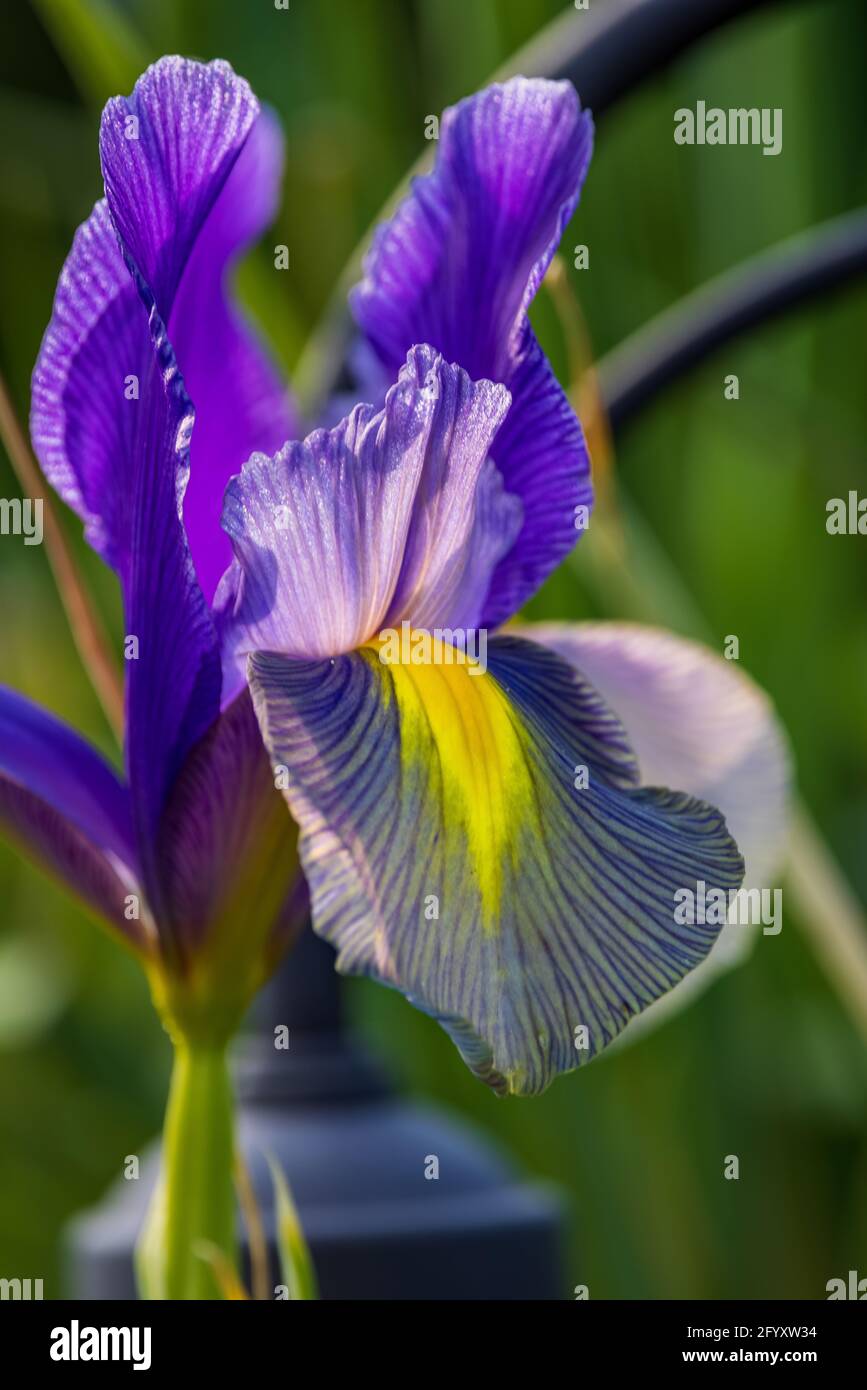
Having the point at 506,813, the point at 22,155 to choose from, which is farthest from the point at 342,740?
the point at 22,155

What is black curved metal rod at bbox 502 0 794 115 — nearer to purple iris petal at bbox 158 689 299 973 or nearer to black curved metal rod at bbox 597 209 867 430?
black curved metal rod at bbox 597 209 867 430

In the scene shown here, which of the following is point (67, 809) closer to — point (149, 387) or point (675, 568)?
point (149, 387)

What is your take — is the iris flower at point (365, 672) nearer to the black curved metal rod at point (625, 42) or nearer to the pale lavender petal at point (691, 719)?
the pale lavender petal at point (691, 719)

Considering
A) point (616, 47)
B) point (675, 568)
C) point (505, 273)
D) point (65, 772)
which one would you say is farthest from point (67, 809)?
point (675, 568)

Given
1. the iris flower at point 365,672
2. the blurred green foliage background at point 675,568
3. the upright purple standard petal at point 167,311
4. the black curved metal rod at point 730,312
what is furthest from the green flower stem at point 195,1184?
the blurred green foliage background at point 675,568

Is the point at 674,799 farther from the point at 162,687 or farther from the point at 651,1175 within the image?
the point at 651,1175
